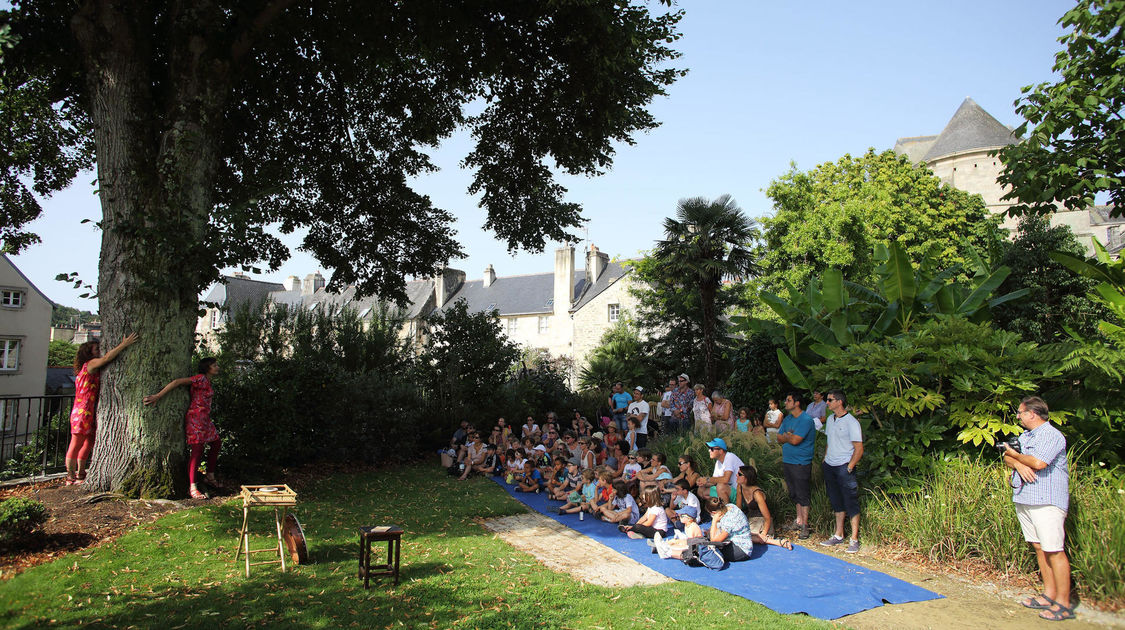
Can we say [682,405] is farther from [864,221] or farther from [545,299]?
[545,299]

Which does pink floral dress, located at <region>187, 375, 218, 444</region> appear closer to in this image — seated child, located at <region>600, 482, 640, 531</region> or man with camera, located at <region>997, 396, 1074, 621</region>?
seated child, located at <region>600, 482, 640, 531</region>

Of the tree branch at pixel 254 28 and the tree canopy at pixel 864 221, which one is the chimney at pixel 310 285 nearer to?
the tree canopy at pixel 864 221

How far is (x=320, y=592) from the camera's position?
5.74 metres

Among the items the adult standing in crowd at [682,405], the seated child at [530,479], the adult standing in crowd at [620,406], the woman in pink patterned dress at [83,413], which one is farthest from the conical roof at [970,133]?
the woman in pink patterned dress at [83,413]

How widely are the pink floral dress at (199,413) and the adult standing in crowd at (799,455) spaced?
784 cm

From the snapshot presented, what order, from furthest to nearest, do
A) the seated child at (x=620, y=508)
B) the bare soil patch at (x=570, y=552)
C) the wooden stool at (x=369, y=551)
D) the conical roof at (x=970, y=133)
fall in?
1. the conical roof at (x=970, y=133)
2. the seated child at (x=620, y=508)
3. the bare soil patch at (x=570, y=552)
4. the wooden stool at (x=369, y=551)

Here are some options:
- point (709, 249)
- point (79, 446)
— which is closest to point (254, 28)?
point (79, 446)

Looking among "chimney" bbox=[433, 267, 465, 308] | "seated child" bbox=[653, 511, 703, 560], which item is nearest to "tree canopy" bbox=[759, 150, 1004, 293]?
"seated child" bbox=[653, 511, 703, 560]

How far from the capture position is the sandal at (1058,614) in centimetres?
536

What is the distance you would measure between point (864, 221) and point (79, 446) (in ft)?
91.4

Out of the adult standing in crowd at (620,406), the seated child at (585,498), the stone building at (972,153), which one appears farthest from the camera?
the stone building at (972,153)

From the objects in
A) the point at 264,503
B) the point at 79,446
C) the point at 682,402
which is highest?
the point at 682,402

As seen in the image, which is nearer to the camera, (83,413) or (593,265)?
(83,413)

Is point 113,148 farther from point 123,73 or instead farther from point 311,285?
point 311,285
